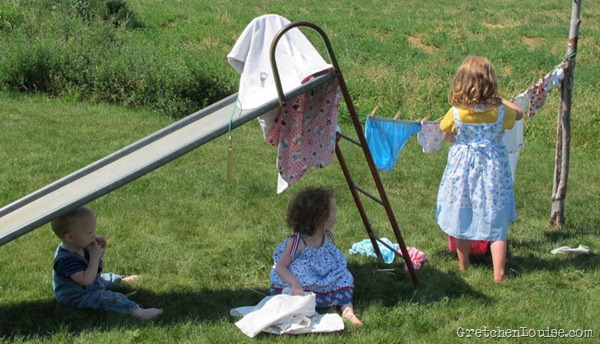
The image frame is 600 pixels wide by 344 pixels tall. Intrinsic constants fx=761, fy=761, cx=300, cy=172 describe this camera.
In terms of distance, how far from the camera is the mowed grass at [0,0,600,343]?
4461mm

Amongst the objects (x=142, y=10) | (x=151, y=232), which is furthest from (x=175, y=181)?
(x=142, y=10)

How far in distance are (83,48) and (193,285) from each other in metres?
7.22

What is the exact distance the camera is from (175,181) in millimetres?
7230

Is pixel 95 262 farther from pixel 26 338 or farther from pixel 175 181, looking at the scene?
pixel 175 181

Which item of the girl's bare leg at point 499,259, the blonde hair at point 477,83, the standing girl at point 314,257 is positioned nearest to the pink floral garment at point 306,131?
the standing girl at point 314,257

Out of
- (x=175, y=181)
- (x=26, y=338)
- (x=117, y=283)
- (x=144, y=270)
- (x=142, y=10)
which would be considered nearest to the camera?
(x=26, y=338)

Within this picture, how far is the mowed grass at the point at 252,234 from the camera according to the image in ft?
14.6

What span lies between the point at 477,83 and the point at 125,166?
232cm

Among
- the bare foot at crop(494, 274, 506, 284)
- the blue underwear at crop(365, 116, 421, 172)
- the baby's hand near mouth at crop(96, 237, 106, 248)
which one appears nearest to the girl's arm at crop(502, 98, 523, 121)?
the blue underwear at crop(365, 116, 421, 172)

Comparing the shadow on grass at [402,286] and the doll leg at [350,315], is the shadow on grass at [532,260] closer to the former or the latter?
the shadow on grass at [402,286]

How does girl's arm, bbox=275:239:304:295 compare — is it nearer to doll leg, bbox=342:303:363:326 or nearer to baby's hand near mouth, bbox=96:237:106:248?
doll leg, bbox=342:303:363:326

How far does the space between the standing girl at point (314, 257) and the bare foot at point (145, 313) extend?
2.37 ft

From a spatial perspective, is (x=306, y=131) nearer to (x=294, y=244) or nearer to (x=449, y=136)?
(x=294, y=244)

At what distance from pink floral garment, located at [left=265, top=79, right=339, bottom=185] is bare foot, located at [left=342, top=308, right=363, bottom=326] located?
2.78 feet
